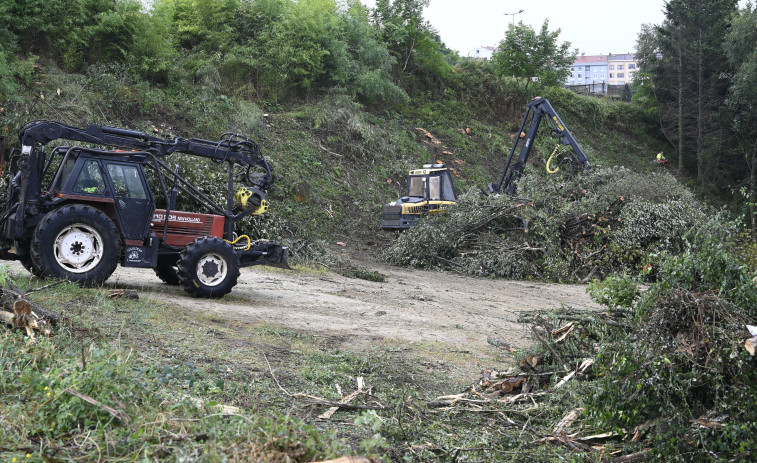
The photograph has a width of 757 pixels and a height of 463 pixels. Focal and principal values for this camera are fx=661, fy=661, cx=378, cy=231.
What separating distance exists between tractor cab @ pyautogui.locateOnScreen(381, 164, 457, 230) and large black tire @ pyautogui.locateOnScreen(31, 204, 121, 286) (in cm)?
1154

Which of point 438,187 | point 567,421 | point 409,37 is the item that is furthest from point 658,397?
point 409,37

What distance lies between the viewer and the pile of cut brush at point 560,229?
602 inches

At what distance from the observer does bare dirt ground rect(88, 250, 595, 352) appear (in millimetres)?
8305

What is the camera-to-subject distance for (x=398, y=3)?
32.2 meters

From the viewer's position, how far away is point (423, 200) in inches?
781

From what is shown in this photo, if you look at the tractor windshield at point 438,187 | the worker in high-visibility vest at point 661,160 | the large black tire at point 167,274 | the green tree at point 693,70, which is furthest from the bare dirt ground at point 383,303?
the green tree at point 693,70

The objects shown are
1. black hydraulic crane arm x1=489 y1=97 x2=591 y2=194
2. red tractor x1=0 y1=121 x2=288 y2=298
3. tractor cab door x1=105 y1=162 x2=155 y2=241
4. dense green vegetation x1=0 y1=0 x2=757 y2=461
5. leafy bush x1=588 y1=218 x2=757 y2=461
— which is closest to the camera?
dense green vegetation x1=0 y1=0 x2=757 y2=461

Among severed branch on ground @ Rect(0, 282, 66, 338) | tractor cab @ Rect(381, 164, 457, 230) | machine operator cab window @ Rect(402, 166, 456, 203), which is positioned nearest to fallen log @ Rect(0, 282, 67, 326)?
severed branch on ground @ Rect(0, 282, 66, 338)

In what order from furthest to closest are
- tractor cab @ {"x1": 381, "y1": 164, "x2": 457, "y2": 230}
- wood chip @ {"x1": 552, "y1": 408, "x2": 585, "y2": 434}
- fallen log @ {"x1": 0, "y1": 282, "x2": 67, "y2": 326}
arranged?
tractor cab @ {"x1": 381, "y1": 164, "x2": 457, "y2": 230}, fallen log @ {"x1": 0, "y1": 282, "x2": 67, "y2": 326}, wood chip @ {"x1": 552, "y1": 408, "x2": 585, "y2": 434}

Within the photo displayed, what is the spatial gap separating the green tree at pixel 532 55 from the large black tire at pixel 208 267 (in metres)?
27.5

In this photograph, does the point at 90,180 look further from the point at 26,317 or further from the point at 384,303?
the point at 384,303

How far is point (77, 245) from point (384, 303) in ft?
15.4

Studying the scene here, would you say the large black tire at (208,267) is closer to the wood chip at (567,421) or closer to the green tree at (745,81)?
the wood chip at (567,421)

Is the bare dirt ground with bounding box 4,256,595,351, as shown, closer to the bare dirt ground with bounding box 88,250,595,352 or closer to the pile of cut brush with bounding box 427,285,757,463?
the bare dirt ground with bounding box 88,250,595,352
